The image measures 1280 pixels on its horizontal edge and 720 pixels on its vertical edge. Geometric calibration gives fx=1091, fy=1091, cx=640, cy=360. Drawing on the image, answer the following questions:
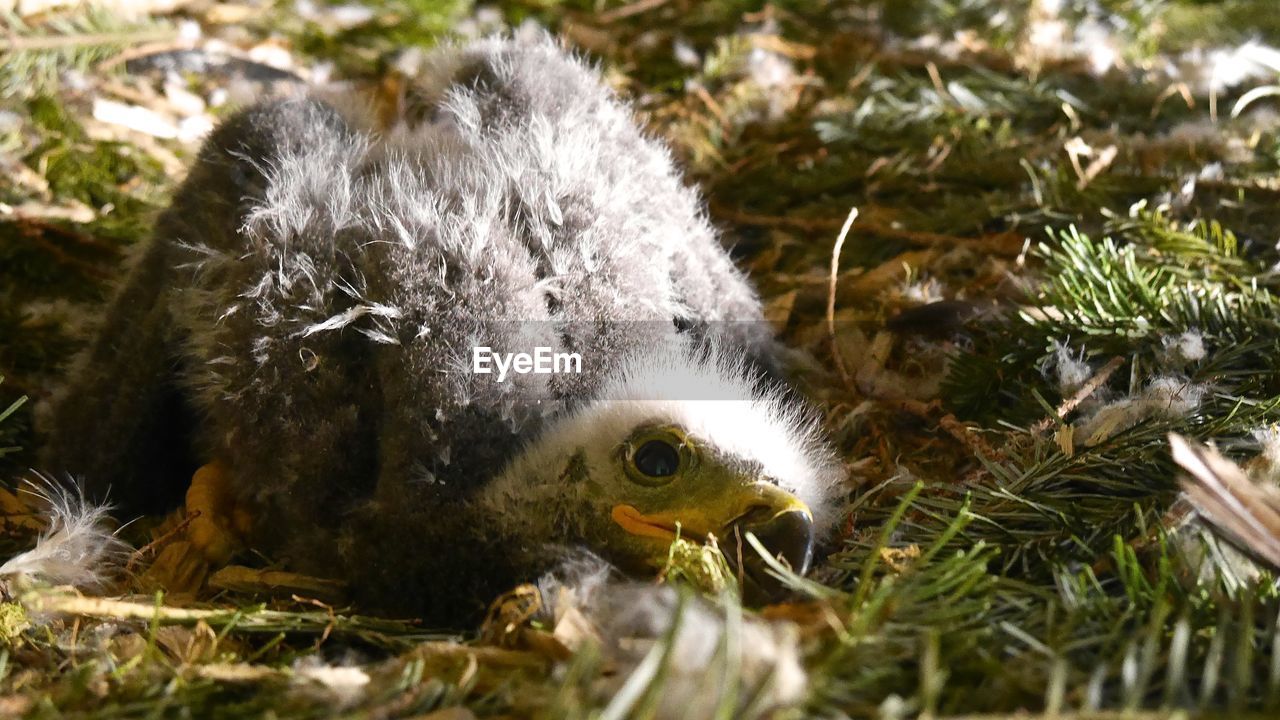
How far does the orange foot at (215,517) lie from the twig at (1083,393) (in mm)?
1238

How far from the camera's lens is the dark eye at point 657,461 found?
147 cm

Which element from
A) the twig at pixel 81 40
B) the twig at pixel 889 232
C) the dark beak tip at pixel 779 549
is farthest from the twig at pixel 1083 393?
the twig at pixel 81 40

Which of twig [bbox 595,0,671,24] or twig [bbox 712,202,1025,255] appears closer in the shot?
twig [bbox 712,202,1025,255]

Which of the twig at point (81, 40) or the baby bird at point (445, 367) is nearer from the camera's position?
the baby bird at point (445, 367)

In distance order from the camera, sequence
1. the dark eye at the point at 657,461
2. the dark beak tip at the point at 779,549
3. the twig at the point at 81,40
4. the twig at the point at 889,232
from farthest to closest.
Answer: the twig at the point at 81,40
the twig at the point at 889,232
the dark eye at the point at 657,461
the dark beak tip at the point at 779,549

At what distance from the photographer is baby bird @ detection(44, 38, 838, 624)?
1.48m

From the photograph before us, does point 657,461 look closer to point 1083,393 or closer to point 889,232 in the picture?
point 1083,393

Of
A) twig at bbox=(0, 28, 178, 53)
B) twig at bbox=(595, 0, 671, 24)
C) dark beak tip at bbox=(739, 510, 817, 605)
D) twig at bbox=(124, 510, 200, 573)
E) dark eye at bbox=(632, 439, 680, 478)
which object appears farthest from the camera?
twig at bbox=(595, 0, 671, 24)

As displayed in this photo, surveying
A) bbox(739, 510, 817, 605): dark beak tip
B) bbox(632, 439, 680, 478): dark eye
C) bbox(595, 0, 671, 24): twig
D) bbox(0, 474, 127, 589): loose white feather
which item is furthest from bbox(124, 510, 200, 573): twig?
bbox(595, 0, 671, 24): twig

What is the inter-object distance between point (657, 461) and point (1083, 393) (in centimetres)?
63

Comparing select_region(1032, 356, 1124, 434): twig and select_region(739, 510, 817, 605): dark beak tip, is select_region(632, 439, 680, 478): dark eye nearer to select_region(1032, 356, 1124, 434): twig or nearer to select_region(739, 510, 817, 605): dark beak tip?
select_region(739, 510, 817, 605): dark beak tip

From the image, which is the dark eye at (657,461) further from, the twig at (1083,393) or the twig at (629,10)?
the twig at (629,10)

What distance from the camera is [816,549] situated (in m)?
1.49

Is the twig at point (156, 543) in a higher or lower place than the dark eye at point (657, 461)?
lower
